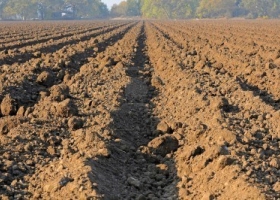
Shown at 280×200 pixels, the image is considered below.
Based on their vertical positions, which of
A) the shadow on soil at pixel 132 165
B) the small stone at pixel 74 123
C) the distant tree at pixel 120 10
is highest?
the small stone at pixel 74 123

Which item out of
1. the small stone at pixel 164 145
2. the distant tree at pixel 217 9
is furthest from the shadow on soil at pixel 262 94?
the distant tree at pixel 217 9

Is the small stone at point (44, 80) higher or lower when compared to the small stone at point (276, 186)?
lower

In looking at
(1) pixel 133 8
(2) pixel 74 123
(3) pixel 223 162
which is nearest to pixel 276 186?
(3) pixel 223 162

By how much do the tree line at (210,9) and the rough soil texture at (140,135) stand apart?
9104 cm

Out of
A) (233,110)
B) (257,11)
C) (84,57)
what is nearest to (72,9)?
(257,11)

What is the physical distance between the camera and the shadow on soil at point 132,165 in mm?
4586

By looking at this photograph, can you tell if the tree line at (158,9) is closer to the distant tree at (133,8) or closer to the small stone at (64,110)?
the distant tree at (133,8)

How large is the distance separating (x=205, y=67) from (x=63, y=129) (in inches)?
211

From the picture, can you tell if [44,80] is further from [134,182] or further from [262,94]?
[134,182]

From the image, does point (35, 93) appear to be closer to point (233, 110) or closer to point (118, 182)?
point (233, 110)

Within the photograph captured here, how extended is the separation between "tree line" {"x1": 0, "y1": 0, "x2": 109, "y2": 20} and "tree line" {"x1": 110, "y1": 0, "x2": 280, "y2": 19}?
16.6 m

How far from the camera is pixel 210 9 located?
4060 inches

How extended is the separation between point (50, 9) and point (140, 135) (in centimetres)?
10559

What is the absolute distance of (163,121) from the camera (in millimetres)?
6730
